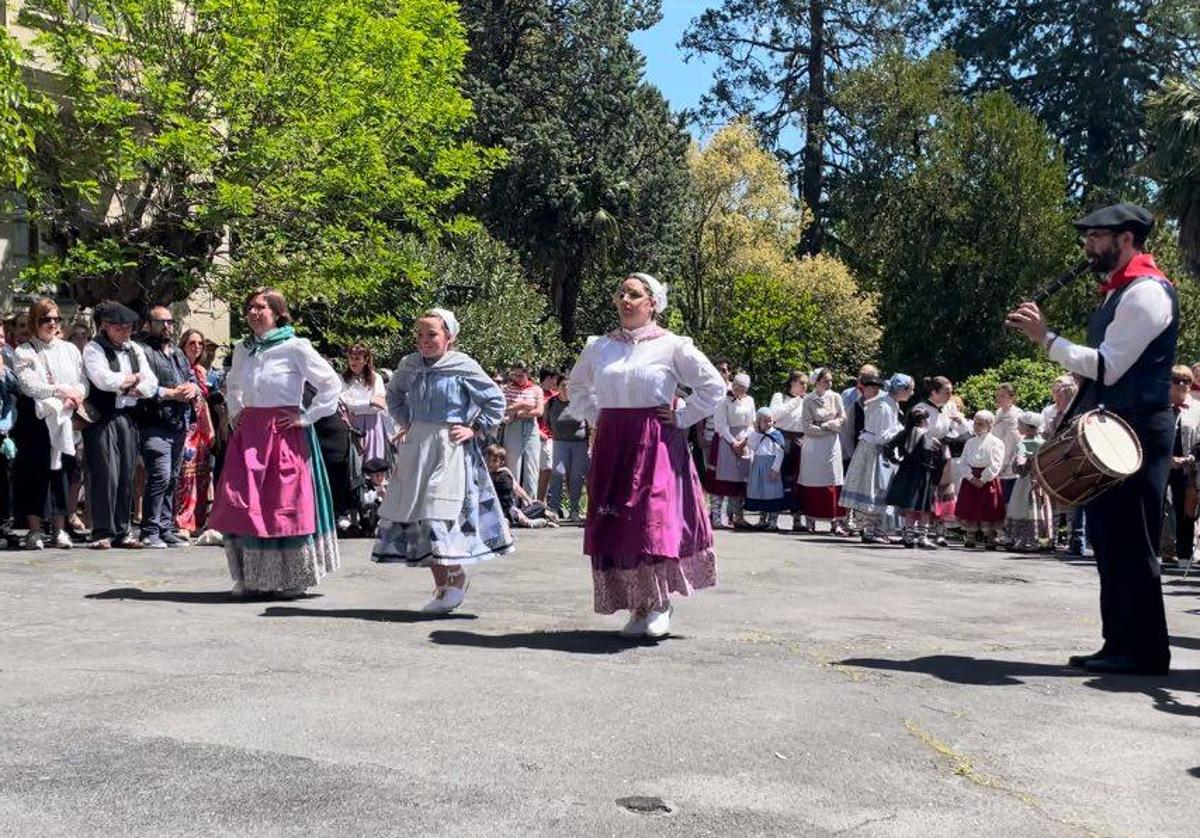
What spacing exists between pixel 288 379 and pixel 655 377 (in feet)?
9.32

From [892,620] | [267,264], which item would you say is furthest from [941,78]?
[892,620]

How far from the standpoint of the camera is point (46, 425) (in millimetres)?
13773

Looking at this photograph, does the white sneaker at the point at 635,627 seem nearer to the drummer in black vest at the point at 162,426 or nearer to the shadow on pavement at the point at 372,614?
the shadow on pavement at the point at 372,614

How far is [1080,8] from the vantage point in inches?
2484

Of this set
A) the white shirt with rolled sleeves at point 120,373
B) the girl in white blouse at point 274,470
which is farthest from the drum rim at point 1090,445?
the white shirt with rolled sleeves at point 120,373

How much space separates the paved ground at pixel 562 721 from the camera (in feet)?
17.1

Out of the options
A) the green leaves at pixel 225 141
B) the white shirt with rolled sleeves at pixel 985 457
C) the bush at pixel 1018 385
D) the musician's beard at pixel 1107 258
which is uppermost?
the green leaves at pixel 225 141

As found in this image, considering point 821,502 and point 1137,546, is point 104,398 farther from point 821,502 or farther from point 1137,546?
point 821,502

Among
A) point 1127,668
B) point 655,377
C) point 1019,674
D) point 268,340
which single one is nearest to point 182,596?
point 268,340

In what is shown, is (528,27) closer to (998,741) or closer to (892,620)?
(892,620)

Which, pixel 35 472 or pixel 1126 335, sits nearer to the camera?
pixel 1126 335

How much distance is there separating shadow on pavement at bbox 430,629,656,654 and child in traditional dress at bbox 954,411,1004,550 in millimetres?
10052

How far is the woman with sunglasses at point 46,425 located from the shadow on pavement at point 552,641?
6.08 m

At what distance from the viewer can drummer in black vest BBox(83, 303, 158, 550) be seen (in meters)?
13.8
